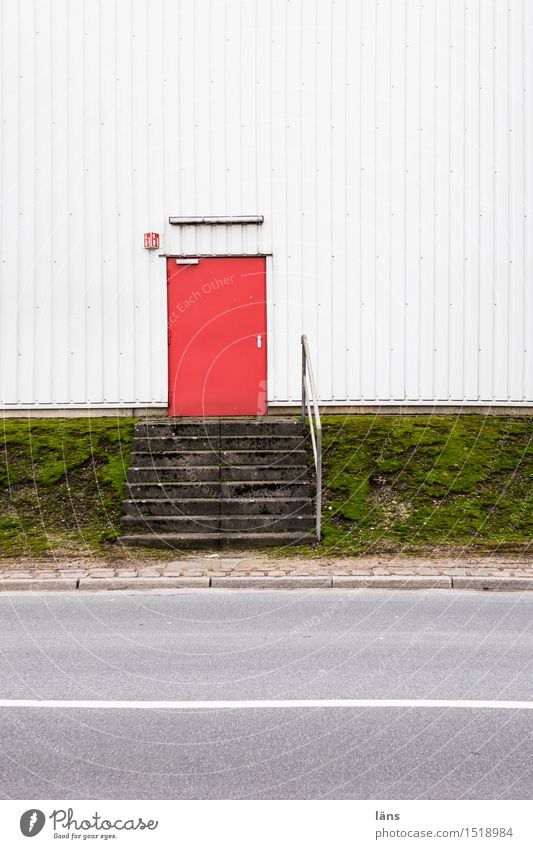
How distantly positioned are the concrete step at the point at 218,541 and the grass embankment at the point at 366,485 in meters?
0.26

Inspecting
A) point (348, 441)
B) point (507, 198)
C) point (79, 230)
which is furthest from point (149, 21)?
point (348, 441)

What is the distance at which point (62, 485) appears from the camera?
11570mm

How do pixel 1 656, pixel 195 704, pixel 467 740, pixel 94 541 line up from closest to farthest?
1. pixel 467 740
2. pixel 195 704
3. pixel 1 656
4. pixel 94 541

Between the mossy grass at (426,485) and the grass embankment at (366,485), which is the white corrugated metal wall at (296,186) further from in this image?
the mossy grass at (426,485)

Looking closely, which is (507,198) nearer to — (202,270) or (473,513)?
(202,270)

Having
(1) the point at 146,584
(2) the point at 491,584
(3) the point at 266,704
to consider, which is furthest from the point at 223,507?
(3) the point at 266,704

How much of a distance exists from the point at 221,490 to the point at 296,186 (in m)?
5.96

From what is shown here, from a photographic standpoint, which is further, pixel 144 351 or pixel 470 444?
pixel 144 351

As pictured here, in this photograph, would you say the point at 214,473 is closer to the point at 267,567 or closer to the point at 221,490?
the point at 221,490

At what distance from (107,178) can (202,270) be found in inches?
87.0

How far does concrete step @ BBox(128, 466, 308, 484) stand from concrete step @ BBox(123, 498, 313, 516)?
0.55 m

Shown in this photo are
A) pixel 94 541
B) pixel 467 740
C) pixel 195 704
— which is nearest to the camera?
pixel 467 740

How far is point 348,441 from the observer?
12.6 m

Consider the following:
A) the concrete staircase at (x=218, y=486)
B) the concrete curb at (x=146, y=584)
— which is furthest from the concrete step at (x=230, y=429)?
the concrete curb at (x=146, y=584)
